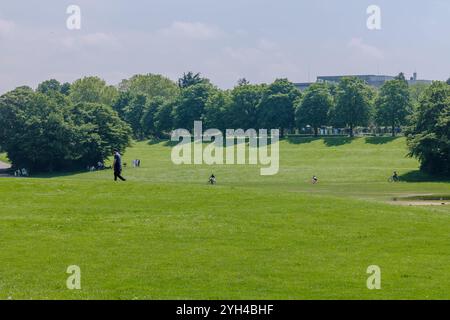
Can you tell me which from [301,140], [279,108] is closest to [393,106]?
[301,140]

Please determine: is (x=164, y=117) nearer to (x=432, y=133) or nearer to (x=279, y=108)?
(x=279, y=108)

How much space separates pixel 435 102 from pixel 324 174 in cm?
1777

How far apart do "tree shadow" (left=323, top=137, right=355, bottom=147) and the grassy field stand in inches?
3404

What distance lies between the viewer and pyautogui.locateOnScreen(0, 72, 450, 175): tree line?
106062 millimetres

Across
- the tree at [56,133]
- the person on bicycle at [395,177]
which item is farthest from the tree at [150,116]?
the person on bicycle at [395,177]

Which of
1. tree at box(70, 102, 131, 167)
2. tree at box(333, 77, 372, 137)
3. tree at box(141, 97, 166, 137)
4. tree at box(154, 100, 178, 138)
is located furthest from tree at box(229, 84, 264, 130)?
tree at box(70, 102, 131, 167)

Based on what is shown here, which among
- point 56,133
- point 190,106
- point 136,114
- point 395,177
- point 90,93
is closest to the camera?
point 395,177

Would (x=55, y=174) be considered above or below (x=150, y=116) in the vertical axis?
below

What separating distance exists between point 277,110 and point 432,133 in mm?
55501

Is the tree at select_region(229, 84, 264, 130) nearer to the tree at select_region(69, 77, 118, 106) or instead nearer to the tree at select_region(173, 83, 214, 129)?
the tree at select_region(173, 83, 214, 129)

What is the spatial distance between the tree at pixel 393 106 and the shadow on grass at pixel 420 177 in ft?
125

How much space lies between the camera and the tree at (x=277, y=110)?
14262 cm

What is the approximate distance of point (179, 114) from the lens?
157m

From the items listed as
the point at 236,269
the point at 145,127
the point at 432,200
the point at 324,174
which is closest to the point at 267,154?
the point at 324,174
